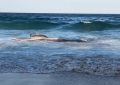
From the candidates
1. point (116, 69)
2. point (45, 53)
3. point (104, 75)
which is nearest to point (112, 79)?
point (104, 75)

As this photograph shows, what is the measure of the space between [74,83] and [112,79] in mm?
817

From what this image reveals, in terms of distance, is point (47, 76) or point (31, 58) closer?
point (47, 76)

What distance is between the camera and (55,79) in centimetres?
649

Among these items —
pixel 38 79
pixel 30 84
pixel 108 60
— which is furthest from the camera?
pixel 108 60

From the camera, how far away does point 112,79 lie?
6527 millimetres

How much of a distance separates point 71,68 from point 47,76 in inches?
41.7

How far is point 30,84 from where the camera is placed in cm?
604

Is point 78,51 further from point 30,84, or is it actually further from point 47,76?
point 30,84

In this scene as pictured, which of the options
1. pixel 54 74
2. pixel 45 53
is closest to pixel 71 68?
pixel 54 74

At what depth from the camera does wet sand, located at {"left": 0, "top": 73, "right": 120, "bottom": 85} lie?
6.18 meters

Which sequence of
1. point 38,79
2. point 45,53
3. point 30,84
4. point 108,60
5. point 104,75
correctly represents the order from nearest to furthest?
point 30,84 → point 38,79 → point 104,75 → point 108,60 → point 45,53

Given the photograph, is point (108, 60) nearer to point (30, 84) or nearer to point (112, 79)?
point (112, 79)

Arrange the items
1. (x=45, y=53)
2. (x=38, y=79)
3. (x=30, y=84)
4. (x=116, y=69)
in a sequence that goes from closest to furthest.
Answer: (x=30, y=84), (x=38, y=79), (x=116, y=69), (x=45, y=53)

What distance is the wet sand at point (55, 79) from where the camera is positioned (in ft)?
20.3
